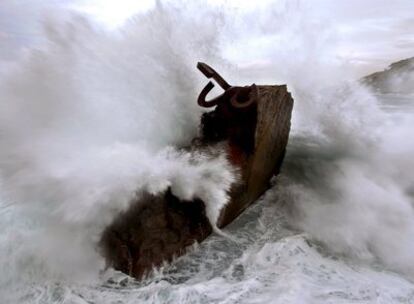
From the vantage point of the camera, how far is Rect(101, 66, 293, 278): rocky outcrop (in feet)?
9.62

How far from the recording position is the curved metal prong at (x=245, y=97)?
3.73 meters

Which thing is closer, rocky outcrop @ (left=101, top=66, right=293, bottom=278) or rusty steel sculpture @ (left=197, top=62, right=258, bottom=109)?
rocky outcrop @ (left=101, top=66, right=293, bottom=278)

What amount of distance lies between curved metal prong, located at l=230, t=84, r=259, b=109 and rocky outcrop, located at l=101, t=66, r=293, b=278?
0.14ft

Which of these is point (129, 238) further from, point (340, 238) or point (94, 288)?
point (340, 238)

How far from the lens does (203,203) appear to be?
11.0 feet

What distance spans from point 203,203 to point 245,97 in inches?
49.4

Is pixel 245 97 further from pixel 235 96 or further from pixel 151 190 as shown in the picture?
pixel 151 190

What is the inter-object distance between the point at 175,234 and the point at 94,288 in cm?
79

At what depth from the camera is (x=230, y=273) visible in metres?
2.86

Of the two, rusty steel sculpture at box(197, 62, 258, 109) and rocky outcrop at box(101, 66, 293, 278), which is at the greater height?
rusty steel sculpture at box(197, 62, 258, 109)

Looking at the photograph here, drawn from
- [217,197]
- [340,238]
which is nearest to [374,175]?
[340,238]

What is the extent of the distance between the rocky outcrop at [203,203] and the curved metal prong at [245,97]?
42 mm

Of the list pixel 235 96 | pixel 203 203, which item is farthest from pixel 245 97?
pixel 203 203

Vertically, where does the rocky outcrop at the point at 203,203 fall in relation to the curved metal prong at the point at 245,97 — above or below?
below
